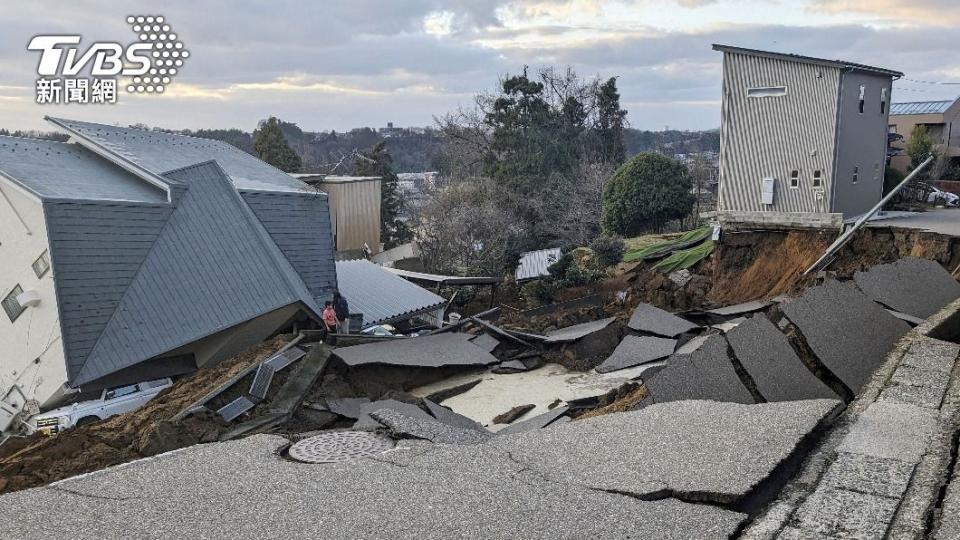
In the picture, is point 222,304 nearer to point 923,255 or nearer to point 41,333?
point 41,333

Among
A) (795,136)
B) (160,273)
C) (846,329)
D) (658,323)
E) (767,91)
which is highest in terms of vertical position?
(767,91)

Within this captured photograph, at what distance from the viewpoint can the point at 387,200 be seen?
44.3 m

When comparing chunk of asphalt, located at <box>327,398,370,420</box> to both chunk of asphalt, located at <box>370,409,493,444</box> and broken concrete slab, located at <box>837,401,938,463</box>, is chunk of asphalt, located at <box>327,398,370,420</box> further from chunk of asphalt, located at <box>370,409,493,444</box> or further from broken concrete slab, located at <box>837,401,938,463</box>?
broken concrete slab, located at <box>837,401,938,463</box>

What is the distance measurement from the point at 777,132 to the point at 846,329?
12.6 meters

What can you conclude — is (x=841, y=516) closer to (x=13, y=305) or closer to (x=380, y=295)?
(x=13, y=305)

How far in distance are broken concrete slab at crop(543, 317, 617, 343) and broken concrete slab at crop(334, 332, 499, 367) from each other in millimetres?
1699

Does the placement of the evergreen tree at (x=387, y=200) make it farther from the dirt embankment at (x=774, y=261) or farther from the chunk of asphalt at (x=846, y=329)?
the chunk of asphalt at (x=846, y=329)

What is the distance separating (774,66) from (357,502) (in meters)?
18.8

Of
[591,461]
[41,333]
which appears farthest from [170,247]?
[591,461]

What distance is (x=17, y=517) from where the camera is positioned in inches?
205

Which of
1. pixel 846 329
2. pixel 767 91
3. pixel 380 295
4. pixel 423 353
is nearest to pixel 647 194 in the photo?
pixel 767 91

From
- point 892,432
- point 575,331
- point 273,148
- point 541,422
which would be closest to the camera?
point 892,432

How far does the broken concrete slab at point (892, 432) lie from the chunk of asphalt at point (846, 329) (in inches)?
67.9

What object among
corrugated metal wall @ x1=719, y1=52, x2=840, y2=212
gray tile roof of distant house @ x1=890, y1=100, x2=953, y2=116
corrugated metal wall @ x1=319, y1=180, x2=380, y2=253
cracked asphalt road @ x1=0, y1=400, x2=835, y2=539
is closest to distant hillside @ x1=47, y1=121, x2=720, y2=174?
gray tile roof of distant house @ x1=890, y1=100, x2=953, y2=116
